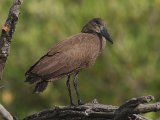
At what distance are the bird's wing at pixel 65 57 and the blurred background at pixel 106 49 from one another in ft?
9.89

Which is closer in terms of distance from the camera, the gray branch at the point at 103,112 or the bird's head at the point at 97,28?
the gray branch at the point at 103,112

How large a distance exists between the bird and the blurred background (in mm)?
2610

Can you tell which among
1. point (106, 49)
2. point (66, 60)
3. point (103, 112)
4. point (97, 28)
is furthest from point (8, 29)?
point (106, 49)

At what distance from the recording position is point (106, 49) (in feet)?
37.0

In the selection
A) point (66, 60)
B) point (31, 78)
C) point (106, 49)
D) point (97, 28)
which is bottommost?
point (31, 78)

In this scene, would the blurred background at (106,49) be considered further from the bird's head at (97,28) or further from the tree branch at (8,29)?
the tree branch at (8,29)

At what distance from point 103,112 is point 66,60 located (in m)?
1.41

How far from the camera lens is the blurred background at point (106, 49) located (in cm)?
1133

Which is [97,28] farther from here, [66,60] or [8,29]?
[8,29]

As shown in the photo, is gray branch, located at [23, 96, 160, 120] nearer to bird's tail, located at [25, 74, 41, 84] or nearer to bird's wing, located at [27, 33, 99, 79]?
bird's tail, located at [25, 74, 41, 84]

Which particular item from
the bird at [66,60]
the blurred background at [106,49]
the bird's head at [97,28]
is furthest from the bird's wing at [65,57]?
the blurred background at [106,49]

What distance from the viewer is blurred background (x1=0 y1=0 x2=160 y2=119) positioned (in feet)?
37.2

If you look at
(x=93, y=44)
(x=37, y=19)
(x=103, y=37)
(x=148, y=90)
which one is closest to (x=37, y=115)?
(x=93, y=44)

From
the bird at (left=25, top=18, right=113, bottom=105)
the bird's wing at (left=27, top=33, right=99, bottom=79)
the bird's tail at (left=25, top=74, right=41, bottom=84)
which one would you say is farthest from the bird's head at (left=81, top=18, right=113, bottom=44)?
the bird's tail at (left=25, top=74, right=41, bottom=84)
